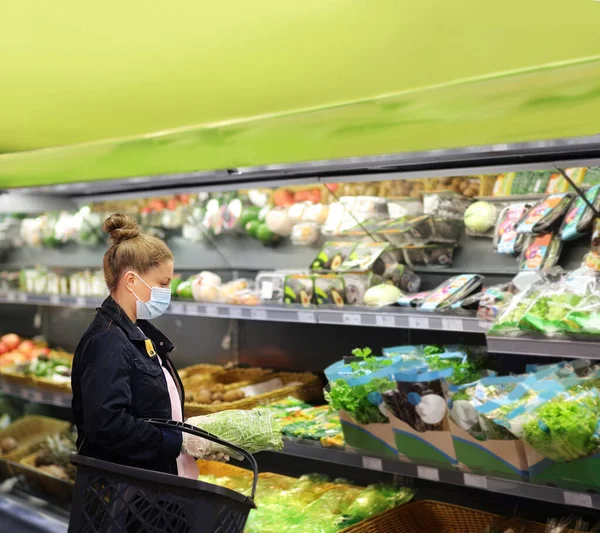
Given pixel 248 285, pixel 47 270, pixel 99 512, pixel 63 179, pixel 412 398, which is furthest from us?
pixel 47 270

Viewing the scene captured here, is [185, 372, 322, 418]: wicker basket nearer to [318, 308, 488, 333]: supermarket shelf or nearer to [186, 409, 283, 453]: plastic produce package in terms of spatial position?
[318, 308, 488, 333]: supermarket shelf

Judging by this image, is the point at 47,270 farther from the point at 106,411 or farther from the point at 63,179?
the point at 106,411

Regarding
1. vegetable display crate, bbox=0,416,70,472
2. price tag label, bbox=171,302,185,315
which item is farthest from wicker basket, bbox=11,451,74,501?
price tag label, bbox=171,302,185,315

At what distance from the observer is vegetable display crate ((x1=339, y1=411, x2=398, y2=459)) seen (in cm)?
293

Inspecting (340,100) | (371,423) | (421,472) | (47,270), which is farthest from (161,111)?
(47,270)

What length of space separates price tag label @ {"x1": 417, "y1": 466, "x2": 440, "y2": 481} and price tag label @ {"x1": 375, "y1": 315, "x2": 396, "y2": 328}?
2.00 ft

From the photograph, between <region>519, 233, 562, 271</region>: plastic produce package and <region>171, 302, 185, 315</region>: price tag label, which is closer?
<region>519, 233, 562, 271</region>: plastic produce package

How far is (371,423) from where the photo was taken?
2977 millimetres

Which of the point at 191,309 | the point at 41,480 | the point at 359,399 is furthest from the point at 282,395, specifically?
the point at 41,480

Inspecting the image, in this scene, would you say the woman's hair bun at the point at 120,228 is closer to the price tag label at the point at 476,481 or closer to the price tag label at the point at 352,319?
the price tag label at the point at 352,319

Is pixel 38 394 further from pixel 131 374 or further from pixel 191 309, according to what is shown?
pixel 131 374

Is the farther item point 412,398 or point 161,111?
point 161,111

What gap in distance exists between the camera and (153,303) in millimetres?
2434

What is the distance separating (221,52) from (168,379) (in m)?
1.04
